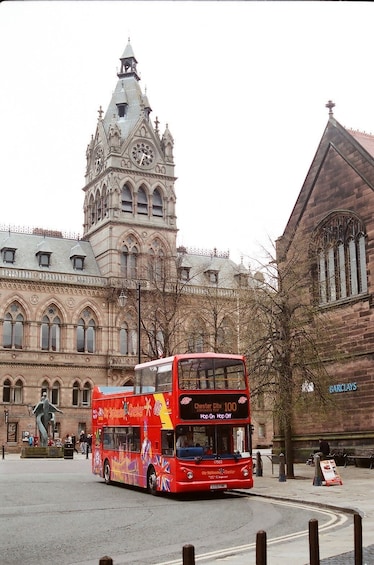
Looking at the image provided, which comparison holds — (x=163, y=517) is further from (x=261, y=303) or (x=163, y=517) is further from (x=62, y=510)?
(x=261, y=303)

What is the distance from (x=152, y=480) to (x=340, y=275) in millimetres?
15124

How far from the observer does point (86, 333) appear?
66.0 m

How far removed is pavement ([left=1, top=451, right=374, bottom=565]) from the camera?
37.0 ft

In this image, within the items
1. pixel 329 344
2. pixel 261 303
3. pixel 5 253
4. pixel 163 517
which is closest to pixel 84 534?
pixel 163 517

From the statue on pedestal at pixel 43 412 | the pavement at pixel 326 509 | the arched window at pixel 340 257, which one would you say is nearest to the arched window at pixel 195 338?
the arched window at pixel 340 257

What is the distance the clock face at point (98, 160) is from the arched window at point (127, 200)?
3438 mm

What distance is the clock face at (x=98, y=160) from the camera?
237 feet

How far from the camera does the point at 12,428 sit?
6159 centimetres

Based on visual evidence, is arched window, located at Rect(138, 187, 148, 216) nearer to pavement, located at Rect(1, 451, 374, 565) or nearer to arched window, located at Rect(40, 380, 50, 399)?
arched window, located at Rect(40, 380, 50, 399)

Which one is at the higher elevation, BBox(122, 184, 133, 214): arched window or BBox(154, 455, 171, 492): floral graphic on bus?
BBox(122, 184, 133, 214): arched window

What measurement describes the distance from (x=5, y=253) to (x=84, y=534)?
53.7m

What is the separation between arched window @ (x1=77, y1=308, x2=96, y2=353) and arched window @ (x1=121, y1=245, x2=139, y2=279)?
4.91m

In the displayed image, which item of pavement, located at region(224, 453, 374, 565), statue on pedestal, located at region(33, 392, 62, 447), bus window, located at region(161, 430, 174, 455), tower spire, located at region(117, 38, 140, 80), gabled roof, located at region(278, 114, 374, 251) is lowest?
pavement, located at region(224, 453, 374, 565)

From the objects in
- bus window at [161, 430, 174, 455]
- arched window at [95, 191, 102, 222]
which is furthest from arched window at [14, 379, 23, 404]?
bus window at [161, 430, 174, 455]
